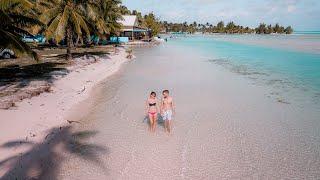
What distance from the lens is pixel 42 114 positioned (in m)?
14.2

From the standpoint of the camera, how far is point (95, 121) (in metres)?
14.1

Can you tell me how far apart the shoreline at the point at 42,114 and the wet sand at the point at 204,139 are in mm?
971

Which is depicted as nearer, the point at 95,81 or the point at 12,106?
the point at 12,106

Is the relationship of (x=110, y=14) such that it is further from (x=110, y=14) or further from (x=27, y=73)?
(x=27, y=73)

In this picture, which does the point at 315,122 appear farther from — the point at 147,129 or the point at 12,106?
the point at 12,106

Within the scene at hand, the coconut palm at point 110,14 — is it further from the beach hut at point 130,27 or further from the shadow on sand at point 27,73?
the shadow on sand at point 27,73

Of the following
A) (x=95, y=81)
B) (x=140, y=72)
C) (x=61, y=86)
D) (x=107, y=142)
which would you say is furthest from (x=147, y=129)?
(x=140, y=72)

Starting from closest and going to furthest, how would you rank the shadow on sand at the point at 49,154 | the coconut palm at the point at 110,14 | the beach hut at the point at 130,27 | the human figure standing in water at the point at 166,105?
the shadow on sand at the point at 49,154
the human figure standing in water at the point at 166,105
the coconut palm at the point at 110,14
the beach hut at the point at 130,27

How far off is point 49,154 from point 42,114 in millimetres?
4036

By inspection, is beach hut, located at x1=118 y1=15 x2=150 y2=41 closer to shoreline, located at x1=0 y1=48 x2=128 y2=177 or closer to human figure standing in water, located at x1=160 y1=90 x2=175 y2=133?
shoreline, located at x1=0 y1=48 x2=128 y2=177

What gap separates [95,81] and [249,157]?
583 inches

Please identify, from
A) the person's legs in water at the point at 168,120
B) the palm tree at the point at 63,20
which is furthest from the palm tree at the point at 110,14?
the person's legs in water at the point at 168,120

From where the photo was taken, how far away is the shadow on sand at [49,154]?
911 centimetres

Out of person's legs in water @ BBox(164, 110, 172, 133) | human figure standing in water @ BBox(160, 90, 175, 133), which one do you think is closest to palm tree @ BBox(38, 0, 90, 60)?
person's legs in water @ BBox(164, 110, 172, 133)
